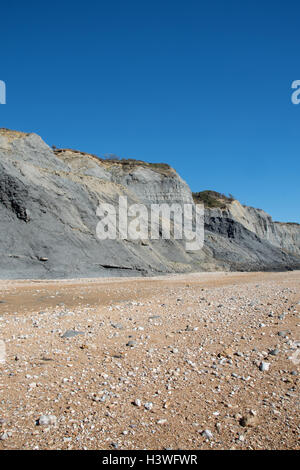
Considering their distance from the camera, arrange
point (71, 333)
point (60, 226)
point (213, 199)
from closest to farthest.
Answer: point (71, 333) → point (60, 226) → point (213, 199)

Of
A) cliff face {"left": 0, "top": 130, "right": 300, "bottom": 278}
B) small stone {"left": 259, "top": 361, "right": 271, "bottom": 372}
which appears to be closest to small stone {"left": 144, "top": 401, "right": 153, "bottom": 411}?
small stone {"left": 259, "top": 361, "right": 271, "bottom": 372}

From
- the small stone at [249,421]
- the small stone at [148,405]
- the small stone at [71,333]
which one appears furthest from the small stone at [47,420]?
the small stone at [71,333]

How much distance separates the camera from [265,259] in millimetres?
57188

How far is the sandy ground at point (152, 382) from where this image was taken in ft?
11.1

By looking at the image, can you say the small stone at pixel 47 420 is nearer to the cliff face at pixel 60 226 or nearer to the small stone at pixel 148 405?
the small stone at pixel 148 405
